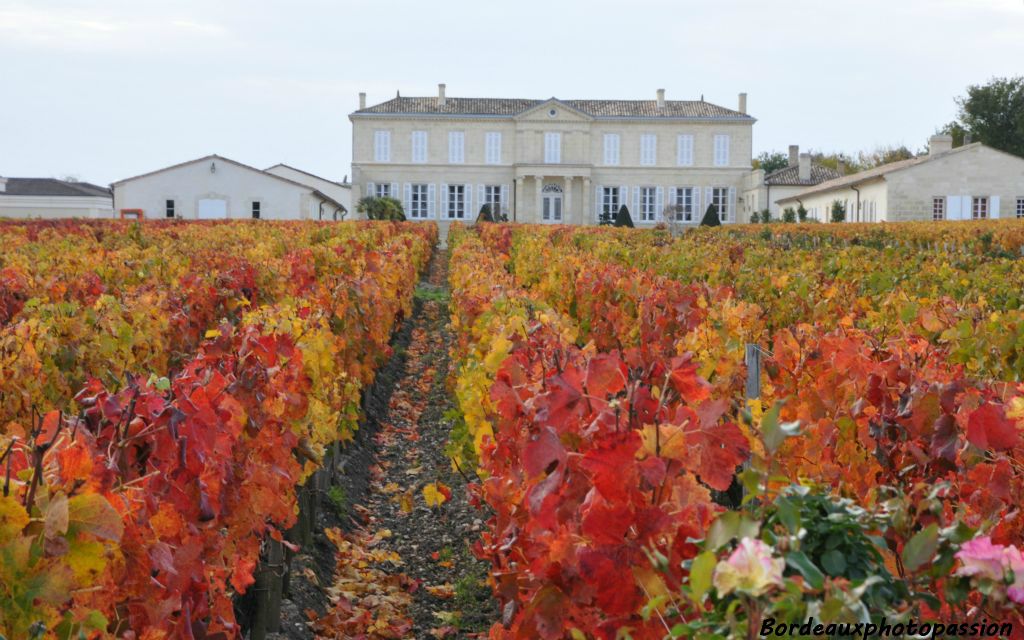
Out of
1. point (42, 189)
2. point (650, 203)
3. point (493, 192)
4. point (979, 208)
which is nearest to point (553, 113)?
point (493, 192)

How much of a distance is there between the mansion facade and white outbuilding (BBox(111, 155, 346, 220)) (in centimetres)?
777

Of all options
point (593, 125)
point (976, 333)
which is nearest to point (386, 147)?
point (593, 125)

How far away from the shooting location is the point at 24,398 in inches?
192

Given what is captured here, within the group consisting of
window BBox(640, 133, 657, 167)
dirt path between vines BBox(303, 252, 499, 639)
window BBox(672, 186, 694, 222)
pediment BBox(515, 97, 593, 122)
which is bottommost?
dirt path between vines BBox(303, 252, 499, 639)

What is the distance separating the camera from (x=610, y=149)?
213ft

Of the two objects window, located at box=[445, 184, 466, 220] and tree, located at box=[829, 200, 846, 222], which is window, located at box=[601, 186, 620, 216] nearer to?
window, located at box=[445, 184, 466, 220]

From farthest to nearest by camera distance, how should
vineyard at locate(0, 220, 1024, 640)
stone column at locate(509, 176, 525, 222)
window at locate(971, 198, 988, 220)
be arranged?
stone column at locate(509, 176, 525, 222) < window at locate(971, 198, 988, 220) < vineyard at locate(0, 220, 1024, 640)

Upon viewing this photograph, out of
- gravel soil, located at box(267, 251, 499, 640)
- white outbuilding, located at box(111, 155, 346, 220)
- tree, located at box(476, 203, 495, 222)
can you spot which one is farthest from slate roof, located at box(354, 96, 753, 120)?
gravel soil, located at box(267, 251, 499, 640)

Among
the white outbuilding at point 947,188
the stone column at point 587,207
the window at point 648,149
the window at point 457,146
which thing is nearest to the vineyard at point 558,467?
the white outbuilding at point 947,188

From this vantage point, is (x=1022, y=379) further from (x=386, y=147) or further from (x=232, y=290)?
(x=386, y=147)

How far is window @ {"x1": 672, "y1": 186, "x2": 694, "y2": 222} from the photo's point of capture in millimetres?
64312

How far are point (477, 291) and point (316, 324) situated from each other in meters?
1.93

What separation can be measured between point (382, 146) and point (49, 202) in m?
19.5

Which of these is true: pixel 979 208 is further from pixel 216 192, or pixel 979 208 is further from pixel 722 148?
pixel 216 192
